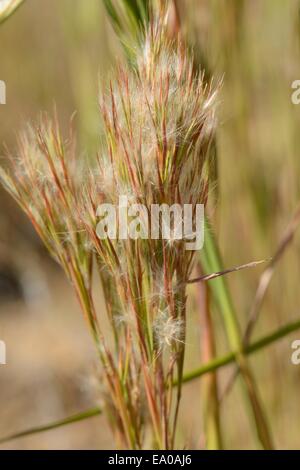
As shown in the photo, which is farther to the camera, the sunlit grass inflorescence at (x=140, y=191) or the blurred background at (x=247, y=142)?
the blurred background at (x=247, y=142)

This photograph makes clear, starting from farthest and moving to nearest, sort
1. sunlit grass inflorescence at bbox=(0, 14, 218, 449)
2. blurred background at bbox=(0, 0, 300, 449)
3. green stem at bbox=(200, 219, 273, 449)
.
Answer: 1. blurred background at bbox=(0, 0, 300, 449)
2. green stem at bbox=(200, 219, 273, 449)
3. sunlit grass inflorescence at bbox=(0, 14, 218, 449)

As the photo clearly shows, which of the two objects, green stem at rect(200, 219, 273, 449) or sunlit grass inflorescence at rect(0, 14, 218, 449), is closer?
sunlit grass inflorescence at rect(0, 14, 218, 449)

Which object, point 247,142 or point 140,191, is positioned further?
point 247,142

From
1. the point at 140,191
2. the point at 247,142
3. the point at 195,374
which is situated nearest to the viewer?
the point at 140,191

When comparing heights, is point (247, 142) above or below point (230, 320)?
above

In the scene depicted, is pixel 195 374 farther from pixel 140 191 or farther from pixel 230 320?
pixel 140 191

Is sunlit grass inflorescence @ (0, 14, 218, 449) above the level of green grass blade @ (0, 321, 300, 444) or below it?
above

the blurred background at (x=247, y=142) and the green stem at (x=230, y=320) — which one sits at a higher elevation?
the blurred background at (x=247, y=142)

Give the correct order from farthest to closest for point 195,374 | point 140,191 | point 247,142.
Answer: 1. point 247,142
2. point 195,374
3. point 140,191

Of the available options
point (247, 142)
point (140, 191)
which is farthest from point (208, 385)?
point (247, 142)

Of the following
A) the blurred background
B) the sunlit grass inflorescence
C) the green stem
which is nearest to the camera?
the sunlit grass inflorescence
